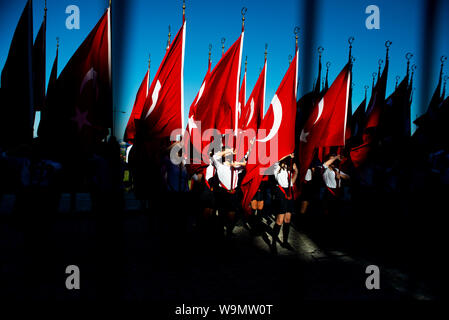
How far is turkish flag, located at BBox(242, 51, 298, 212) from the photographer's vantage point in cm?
546

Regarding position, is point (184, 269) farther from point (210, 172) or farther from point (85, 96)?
point (85, 96)

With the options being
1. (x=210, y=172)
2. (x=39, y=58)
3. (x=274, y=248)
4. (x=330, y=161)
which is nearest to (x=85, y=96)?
(x=39, y=58)

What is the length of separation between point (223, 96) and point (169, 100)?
3.58 ft

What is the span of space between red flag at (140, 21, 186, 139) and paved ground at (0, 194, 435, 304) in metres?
1.65

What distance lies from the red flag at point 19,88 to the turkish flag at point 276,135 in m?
3.74

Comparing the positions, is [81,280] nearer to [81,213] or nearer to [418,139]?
[81,213]

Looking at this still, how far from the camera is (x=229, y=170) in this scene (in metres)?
5.76

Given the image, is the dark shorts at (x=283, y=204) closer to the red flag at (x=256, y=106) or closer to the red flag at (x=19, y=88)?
the red flag at (x=256, y=106)

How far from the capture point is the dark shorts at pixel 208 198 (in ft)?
19.3

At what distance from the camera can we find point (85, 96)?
14.6 ft

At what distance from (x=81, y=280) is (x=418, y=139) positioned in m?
8.13

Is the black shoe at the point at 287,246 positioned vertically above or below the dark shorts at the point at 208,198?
below

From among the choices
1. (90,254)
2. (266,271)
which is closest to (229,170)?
(266,271)

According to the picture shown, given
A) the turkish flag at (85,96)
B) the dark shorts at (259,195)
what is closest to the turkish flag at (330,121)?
the dark shorts at (259,195)
